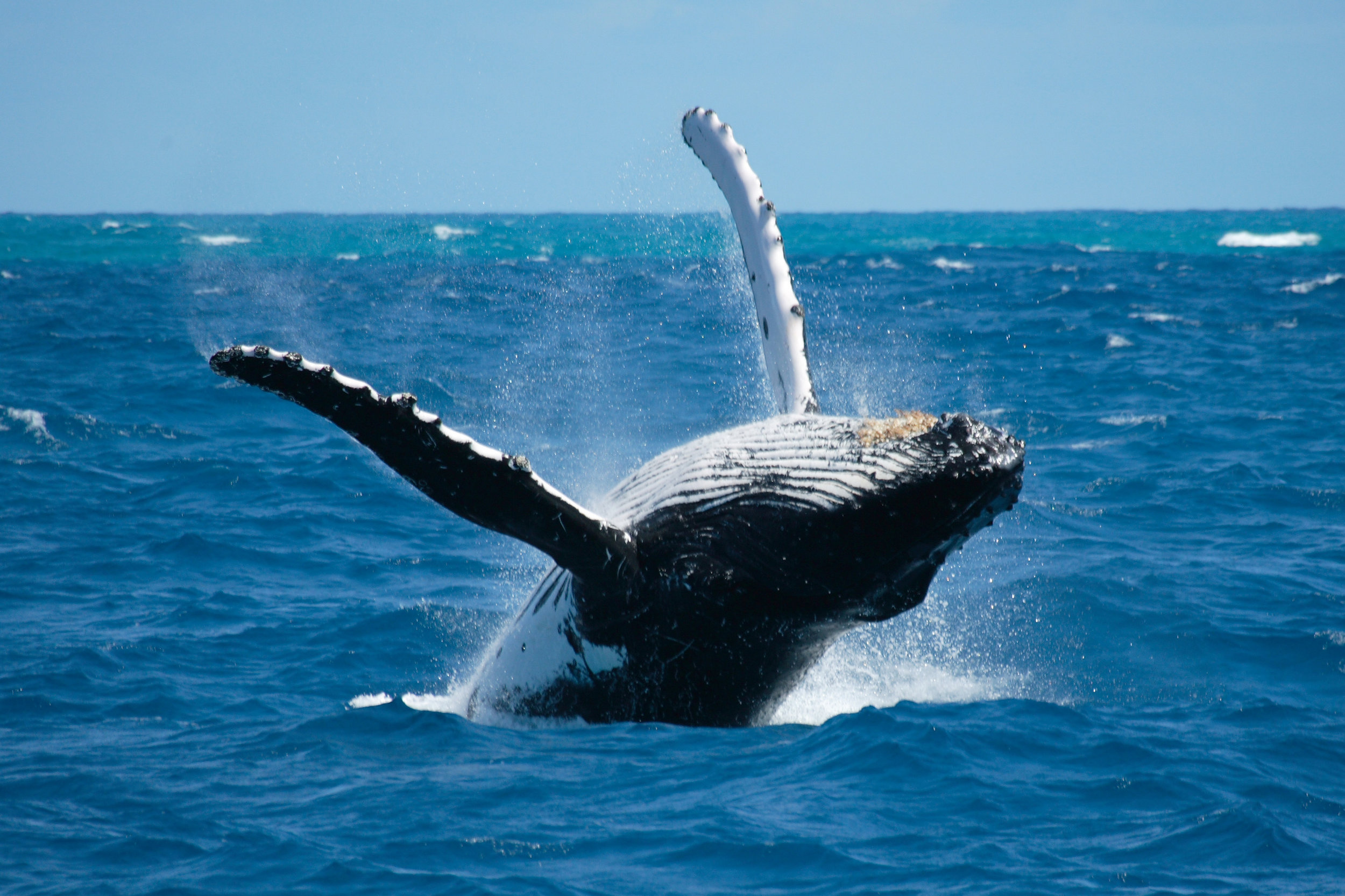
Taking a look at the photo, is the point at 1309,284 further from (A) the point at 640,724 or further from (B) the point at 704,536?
(B) the point at 704,536

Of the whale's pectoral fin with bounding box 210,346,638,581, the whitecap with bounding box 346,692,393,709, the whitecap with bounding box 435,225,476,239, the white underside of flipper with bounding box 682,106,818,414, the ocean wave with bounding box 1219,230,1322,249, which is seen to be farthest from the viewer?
the whitecap with bounding box 435,225,476,239

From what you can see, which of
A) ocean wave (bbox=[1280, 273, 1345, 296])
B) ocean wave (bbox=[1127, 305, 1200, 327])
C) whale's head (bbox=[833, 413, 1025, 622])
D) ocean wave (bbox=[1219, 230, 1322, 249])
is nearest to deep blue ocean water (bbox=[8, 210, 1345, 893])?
whale's head (bbox=[833, 413, 1025, 622])

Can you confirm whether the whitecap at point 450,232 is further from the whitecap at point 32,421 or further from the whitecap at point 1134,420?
the whitecap at point 1134,420

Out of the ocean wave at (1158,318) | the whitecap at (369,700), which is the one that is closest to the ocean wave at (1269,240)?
the ocean wave at (1158,318)

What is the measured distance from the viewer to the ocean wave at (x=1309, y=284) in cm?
3894

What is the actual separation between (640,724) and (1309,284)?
133 feet

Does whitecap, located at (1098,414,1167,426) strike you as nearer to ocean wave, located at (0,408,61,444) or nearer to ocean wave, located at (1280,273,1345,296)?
ocean wave, located at (0,408,61,444)

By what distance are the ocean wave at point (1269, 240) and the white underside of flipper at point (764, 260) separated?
280 ft

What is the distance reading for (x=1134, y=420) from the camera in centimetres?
1923

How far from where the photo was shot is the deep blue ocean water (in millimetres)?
5609

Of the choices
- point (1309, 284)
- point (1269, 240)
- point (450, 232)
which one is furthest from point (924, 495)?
point (1269, 240)

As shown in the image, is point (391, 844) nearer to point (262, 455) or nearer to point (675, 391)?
point (262, 455)

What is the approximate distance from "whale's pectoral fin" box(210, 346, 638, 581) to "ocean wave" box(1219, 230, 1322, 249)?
293 ft

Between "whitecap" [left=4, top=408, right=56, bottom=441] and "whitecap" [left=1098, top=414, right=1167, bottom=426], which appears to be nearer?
"whitecap" [left=4, top=408, right=56, bottom=441]
